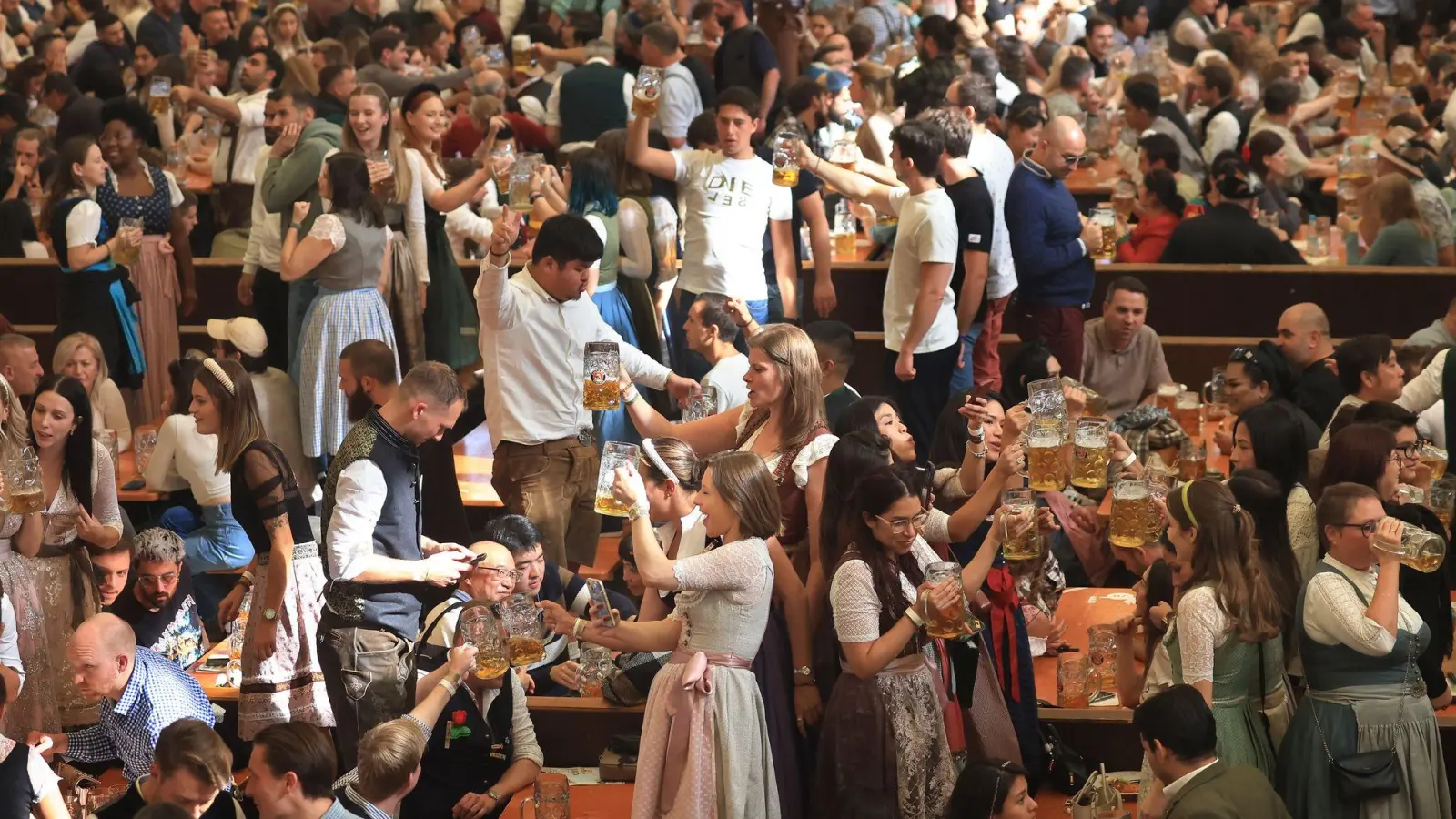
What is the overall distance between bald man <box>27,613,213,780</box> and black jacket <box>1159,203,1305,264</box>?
15.3 ft

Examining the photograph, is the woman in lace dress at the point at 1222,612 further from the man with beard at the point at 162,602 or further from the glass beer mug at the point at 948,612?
the man with beard at the point at 162,602

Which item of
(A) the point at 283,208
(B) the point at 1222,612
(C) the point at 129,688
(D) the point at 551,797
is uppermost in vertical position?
(A) the point at 283,208

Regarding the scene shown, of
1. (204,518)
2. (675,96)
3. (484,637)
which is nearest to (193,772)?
(484,637)

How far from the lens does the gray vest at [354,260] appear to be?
21.2ft

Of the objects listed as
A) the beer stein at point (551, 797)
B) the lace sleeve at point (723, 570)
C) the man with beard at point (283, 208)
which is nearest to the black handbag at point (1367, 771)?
the lace sleeve at point (723, 570)

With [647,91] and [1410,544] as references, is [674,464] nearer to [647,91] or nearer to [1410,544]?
[1410,544]

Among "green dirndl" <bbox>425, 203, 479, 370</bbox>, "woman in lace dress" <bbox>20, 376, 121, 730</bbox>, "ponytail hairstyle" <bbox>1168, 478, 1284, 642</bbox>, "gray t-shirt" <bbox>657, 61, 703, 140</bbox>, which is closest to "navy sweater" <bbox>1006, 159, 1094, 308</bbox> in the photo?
"gray t-shirt" <bbox>657, 61, 703, 140</bbox>

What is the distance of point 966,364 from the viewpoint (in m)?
6.93

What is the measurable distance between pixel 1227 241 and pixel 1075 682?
3471 mm

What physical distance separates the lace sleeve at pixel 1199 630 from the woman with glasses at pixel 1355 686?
0.27 m

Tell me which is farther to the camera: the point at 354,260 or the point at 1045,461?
the point at 354,260

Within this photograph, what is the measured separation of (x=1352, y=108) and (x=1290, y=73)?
1.89 ft

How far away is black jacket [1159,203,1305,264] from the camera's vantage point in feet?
26.8

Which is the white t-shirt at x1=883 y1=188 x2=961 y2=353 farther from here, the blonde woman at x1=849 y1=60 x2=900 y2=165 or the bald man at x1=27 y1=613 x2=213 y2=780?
the bald man at x1=27 y1=613 x2=213 y2=780
